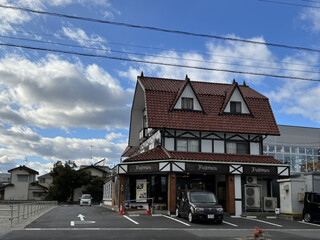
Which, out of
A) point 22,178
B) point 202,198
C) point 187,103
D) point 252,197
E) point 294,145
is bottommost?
point 252,197

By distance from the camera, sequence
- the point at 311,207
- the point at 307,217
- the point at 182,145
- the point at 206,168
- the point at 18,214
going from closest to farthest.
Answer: the point at 18,214
the point at 311,207
the point at 307,217
the point at 206,168
the point at 182,145

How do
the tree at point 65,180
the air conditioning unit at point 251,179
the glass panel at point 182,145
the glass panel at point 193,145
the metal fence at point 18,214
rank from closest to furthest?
1. the metal fence at point 18,214
2. the air conditioning unit at point 251,179
3. the glass panel at point 182,145
4. the glass panel at point 193,145
5. the tree at point 65,180

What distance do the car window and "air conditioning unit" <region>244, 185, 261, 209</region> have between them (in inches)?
238

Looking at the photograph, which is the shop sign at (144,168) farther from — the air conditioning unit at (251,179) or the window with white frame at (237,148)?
the air conditioning unit at (251,179)

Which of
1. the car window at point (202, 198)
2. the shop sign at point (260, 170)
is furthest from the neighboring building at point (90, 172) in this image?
the car window at point (202, 198)

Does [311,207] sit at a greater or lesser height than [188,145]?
lesser

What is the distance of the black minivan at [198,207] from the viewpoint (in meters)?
17.8

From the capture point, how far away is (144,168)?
934 inches

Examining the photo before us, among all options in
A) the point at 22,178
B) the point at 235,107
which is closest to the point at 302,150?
the point at 235,107

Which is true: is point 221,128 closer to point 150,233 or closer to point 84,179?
point 150,233

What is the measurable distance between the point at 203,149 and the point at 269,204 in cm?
605

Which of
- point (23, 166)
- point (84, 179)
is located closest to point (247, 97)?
point (84, 179)

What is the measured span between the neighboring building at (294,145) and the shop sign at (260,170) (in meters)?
22.8

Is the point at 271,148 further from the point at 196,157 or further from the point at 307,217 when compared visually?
the point at 307,217
